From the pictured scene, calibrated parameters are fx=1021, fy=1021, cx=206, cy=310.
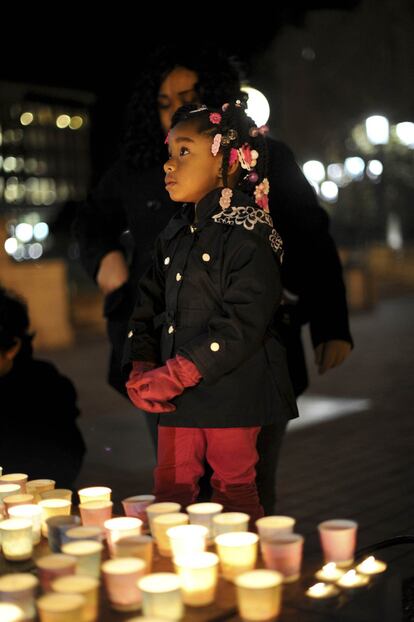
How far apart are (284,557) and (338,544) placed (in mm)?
159

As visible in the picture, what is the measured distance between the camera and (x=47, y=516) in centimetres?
261

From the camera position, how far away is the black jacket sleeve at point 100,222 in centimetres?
376

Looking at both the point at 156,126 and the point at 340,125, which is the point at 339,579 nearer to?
the point at 156,126

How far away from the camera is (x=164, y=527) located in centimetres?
234

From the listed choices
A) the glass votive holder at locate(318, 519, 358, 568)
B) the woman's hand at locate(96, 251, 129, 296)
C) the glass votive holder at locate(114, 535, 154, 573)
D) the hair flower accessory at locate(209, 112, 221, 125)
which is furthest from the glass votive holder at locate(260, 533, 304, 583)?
the woman's hand at locate(96, 251, 129, 296)

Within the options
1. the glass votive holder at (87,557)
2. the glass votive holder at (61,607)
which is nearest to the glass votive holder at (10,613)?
the glass votive holder at (61,607)

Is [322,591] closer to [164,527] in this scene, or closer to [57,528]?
[164,527]

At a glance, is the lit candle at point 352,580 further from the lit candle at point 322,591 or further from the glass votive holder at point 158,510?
the glass votive holder at point 158,510

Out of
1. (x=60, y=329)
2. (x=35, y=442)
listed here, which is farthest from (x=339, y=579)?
(x=60, y=329)

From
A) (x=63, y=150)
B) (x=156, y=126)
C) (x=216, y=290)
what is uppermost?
(x=63, y=150)

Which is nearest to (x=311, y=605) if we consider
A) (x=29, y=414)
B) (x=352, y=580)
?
(x=352, y=580)

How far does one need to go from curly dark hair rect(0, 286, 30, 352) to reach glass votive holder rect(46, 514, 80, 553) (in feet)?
6.20

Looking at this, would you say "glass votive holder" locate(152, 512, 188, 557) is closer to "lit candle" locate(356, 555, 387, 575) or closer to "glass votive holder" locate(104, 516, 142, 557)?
"glass votive holder" locate(104, 516, 142, 557)

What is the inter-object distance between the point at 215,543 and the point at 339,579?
0.31m
